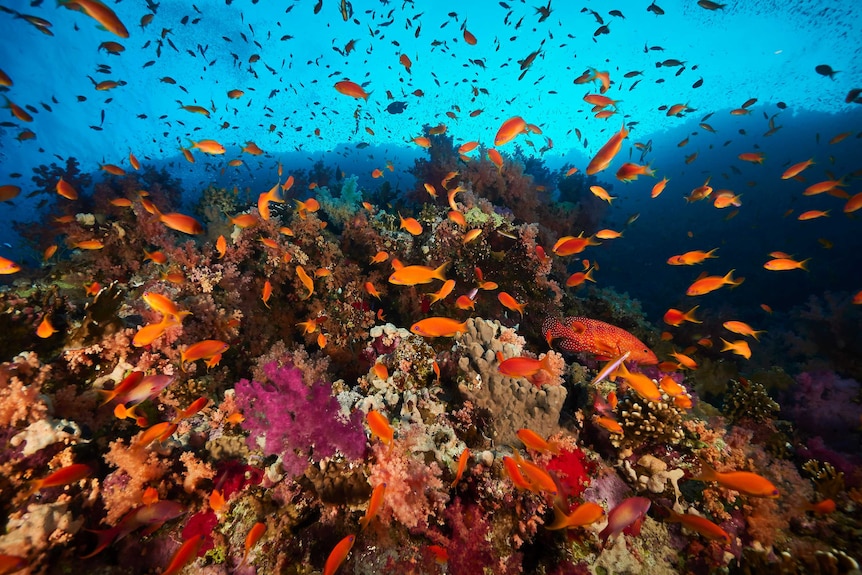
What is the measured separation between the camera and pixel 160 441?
335 cm

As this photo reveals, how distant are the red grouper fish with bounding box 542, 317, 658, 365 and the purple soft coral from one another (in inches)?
124

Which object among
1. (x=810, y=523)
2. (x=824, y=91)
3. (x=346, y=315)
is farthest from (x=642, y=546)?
(x=824, y=91)

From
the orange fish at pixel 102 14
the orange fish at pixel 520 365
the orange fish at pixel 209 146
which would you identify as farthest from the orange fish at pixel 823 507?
the orange fish at pixel 102 14

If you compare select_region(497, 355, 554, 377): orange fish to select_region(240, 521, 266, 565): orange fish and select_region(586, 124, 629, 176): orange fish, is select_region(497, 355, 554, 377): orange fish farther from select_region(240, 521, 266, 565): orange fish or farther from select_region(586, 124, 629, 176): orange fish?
select_region(586, 124, 629, 176): orange fish

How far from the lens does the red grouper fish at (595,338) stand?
4.97 meters

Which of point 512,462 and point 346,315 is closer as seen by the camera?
point 512,462

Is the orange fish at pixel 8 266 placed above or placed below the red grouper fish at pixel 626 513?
above

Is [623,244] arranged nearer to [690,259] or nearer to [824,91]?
[690,259]

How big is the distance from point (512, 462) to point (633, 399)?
6.65 ft

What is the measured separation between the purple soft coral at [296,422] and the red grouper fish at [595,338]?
10.3 feet

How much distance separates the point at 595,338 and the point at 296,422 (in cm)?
445

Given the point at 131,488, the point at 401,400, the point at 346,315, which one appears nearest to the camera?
the point at 131,488

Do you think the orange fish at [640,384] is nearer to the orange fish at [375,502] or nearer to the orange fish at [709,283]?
the orange fish at [375,502]

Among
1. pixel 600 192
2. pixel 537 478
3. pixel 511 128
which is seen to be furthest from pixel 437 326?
pixel 600 192
